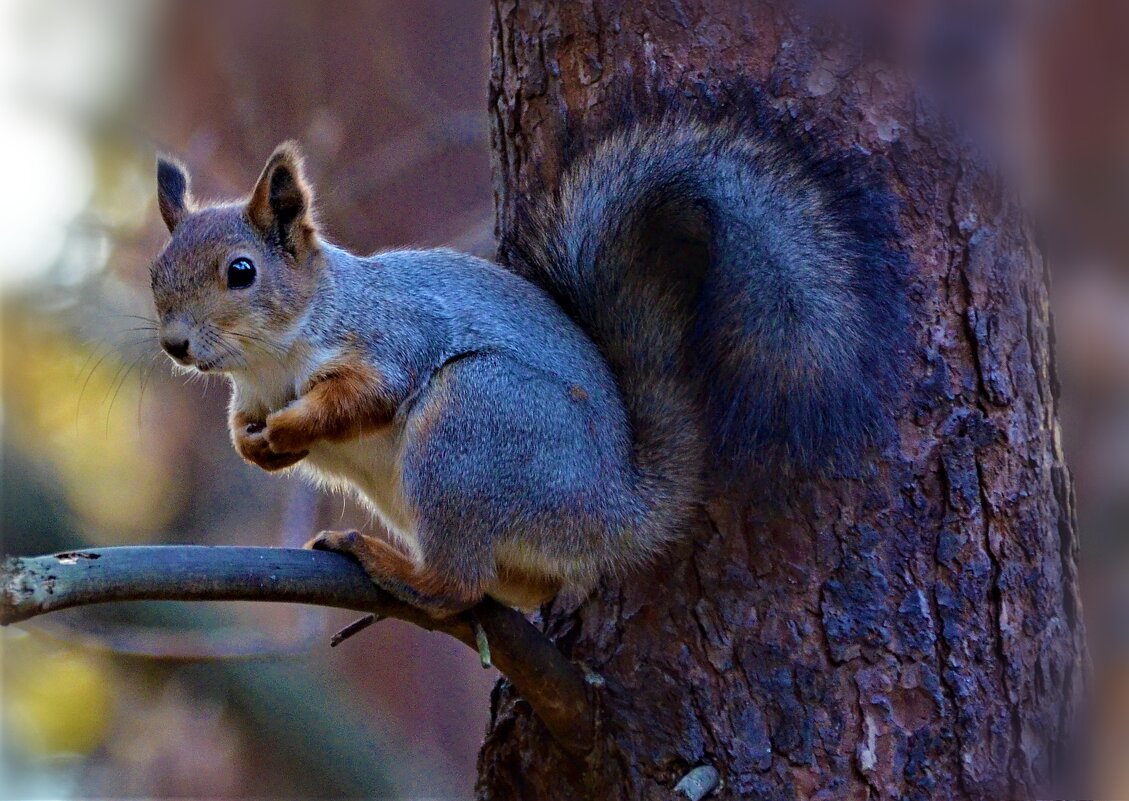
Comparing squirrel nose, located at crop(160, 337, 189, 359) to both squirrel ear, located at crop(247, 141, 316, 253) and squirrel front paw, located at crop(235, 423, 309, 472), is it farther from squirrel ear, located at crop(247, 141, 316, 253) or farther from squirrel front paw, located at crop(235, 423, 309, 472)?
squirrel ear, located at crop(247, 141, 316, 253)

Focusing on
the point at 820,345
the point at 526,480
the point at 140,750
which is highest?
the point at 820,345

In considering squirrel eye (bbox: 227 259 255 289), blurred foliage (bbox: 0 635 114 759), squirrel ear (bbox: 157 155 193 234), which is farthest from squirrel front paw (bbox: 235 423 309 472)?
blurred foliage (bbox: 0 635 114 759)

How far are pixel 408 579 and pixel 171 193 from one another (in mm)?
946

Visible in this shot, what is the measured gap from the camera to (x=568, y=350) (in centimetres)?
187

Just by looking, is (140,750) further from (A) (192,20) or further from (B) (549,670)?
(B) (549,670)

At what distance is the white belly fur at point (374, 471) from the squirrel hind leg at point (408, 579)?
7cm

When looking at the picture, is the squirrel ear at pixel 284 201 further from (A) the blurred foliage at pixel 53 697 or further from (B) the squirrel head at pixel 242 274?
(A) the blurred foliage at pixel 53 697

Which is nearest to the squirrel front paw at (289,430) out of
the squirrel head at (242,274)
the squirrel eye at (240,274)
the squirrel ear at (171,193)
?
the squirrel head at (242,274)

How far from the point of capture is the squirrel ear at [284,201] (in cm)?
196

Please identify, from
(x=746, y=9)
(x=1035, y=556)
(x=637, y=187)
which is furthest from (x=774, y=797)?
(x=746, y=9)

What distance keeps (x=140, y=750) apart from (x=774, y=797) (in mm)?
3410

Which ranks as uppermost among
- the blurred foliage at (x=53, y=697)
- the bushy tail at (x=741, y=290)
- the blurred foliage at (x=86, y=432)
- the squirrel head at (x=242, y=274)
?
the bushy tail at (x=741, y=290)

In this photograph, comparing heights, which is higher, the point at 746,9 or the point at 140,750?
the point at 746,9

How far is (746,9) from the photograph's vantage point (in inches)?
69.1
